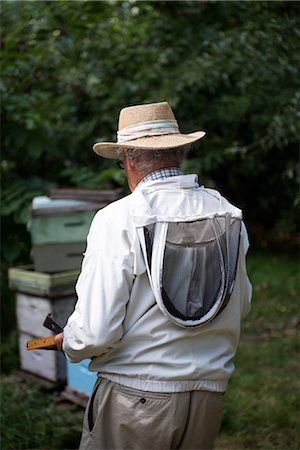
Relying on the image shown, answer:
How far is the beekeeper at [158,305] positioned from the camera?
208cm

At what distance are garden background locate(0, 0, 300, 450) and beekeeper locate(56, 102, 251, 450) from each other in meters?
1.43

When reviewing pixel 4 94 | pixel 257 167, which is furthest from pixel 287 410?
pixel 257 167

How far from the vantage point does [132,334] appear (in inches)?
84.0

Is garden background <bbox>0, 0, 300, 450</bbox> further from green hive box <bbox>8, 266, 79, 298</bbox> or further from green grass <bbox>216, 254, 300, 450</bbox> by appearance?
green hive box <bbox>8, 266, 79, 298</bbox>

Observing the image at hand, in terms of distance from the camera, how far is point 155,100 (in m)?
6.25

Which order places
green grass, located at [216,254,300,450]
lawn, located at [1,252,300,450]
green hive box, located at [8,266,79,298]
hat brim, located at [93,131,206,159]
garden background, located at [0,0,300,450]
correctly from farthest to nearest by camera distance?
green hive box, located at [8,266,79,298] → garden background, located at [0,0,300,450] → green grass, located at [216,254,300,450] → lawn, located at [1,252,300,450] → hat brim, located at [93,131,206,159]

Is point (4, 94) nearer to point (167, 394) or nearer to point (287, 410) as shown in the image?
point (287, 410)

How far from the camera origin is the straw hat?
2242 millimetres

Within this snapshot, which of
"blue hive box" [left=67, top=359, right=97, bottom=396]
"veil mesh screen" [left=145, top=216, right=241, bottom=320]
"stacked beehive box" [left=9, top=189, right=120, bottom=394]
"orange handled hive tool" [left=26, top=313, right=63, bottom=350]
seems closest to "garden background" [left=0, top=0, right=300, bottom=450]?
"blue hive box" [left=67, top=359, right=97, bottom=396]

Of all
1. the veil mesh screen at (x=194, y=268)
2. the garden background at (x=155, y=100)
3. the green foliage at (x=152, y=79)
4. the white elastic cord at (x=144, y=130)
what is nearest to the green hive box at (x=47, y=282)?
the garden background at (x=155, y=100)

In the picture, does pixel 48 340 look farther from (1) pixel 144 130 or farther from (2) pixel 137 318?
(1) pixel 144 130

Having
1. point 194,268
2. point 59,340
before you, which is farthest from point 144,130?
point 59,340

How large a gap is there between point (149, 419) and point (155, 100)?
4.46 meters

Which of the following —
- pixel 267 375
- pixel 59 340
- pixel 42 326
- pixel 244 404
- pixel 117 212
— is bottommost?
pixel 267 375
